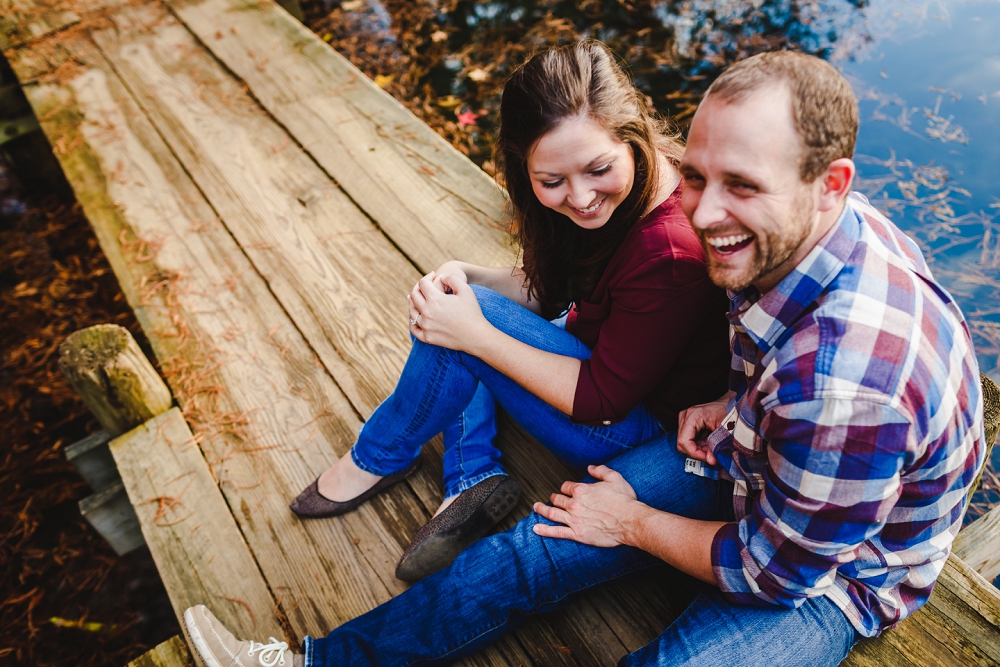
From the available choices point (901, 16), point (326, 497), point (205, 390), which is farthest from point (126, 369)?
point (901, 16)

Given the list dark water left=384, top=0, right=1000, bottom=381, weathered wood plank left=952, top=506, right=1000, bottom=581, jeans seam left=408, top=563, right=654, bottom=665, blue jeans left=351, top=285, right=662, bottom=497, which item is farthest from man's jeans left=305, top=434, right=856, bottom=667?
dark water left=384, top=0, right=1000, bottom=381

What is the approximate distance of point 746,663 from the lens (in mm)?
1253

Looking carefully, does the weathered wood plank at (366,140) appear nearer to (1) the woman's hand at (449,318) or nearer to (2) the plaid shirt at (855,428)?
(1) the woman's hand at (449,318)

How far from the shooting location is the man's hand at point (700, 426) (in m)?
1.52

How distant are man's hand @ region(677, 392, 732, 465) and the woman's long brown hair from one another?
1.51ft

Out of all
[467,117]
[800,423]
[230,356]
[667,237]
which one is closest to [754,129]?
[667,237]

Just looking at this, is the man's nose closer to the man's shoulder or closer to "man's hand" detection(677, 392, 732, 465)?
the man's shoulder

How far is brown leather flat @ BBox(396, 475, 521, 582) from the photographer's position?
5.78ft

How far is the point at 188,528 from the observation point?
2.01m

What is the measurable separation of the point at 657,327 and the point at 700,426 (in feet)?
1.01

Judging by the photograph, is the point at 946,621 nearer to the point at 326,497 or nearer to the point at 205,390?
the point at 326,497

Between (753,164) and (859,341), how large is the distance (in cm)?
35

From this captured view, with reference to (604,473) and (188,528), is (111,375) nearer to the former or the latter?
(188,528)

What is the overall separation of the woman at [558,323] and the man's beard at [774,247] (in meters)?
0.22
